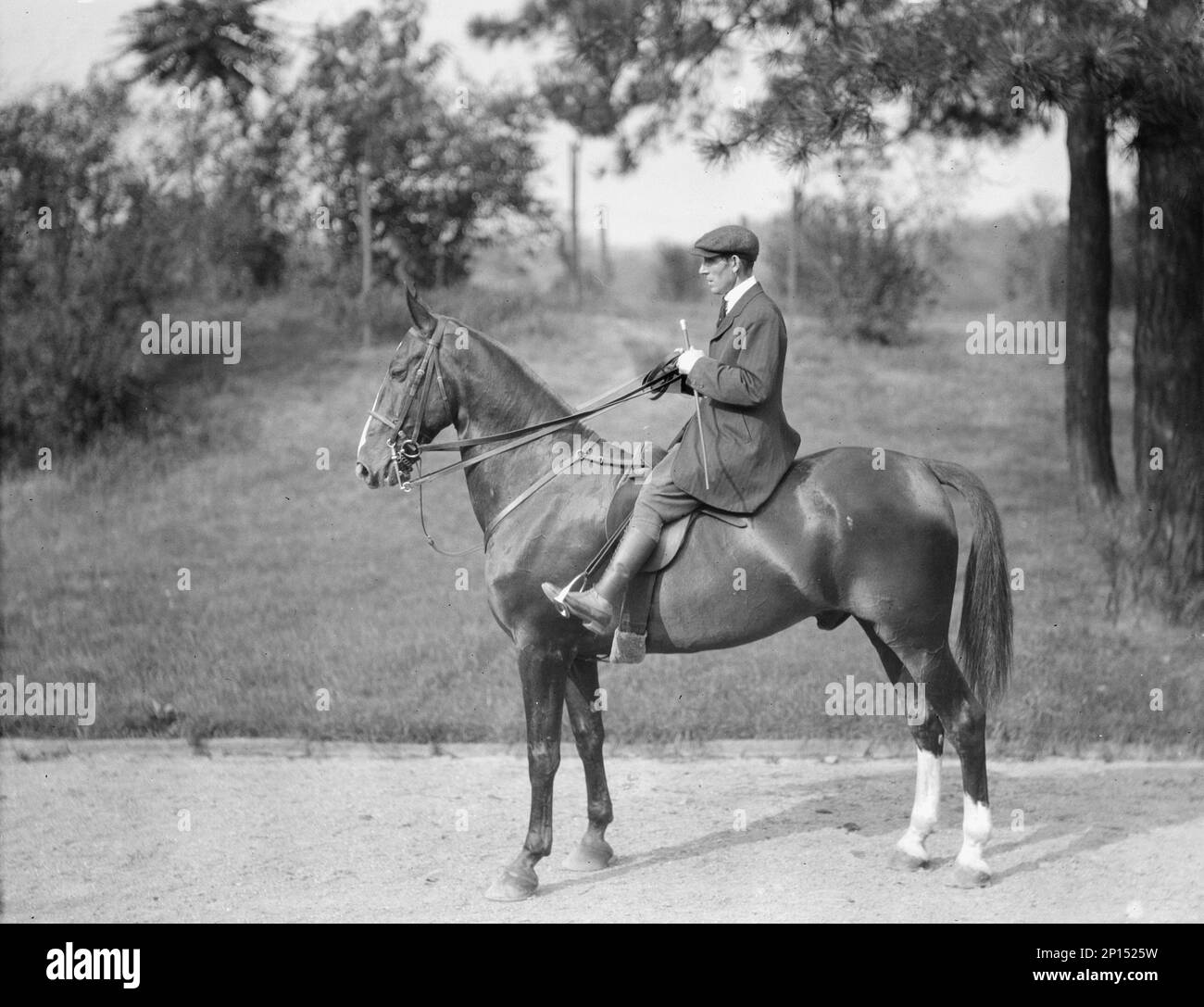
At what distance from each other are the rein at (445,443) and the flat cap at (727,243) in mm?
584

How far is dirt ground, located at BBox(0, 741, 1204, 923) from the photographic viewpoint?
5.59 meters

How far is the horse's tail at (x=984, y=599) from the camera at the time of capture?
5852 mm

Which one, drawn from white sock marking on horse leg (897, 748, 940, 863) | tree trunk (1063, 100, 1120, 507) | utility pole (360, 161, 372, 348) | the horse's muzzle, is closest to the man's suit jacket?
the horse's muzzle

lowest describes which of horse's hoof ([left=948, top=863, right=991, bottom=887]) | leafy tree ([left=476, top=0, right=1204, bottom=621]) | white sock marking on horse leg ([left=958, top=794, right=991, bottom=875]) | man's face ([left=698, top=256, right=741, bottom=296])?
horse's hoof ([left=948, top=863, right=991, bottom=887])

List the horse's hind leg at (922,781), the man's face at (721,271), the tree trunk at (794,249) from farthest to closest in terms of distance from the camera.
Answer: the tree trunk at (794,249) → the horse's hind leg at (922,781) → the man's face at (721,271)

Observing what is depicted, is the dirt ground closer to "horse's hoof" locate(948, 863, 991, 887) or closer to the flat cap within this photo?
"horse's hoof" locate(948, 863, 991, 887)

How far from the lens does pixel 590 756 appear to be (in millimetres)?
6227

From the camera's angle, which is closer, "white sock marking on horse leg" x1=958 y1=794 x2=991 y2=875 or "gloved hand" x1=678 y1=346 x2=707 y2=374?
"gloved hand" x1=678 y1=346 x2=707 y2=374

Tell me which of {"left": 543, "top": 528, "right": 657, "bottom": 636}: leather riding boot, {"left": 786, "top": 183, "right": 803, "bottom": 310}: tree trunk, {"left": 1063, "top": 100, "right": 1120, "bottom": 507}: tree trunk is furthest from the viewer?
{"left": 786, "top": 183, "right": 803, "bottom": 310}: tree trunk

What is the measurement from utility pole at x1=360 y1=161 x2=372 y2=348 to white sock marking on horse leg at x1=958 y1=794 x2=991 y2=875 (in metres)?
12.0

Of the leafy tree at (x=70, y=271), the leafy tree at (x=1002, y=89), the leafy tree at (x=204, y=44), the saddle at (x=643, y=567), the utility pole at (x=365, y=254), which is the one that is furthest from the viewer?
the leafy tree at (x=204, y=44)

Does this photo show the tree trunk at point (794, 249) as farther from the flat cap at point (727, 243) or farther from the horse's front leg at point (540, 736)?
the horse's front leg at point (540, 736)

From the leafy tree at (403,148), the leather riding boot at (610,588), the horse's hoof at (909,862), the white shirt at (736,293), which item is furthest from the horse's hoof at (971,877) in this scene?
the leafy tree at (403,148)

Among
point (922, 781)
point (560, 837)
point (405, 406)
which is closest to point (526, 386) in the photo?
point (405, 406)
